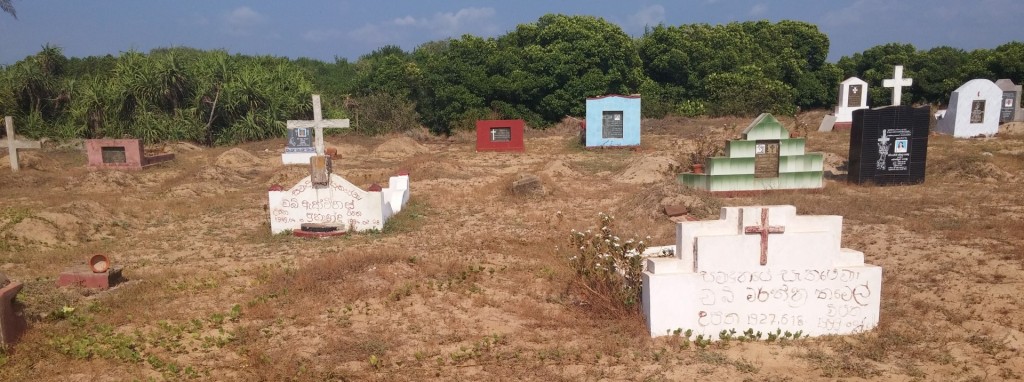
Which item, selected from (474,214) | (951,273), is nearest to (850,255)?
(951,273)

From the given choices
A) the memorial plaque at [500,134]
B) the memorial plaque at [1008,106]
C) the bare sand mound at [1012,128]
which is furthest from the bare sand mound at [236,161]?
the memorial plaque at [1008,106]

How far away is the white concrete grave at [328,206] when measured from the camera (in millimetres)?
10789

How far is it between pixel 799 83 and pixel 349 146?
24772 millimetres

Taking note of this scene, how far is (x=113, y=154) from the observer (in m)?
19.5

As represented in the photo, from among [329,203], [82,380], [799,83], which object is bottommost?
[82,380]

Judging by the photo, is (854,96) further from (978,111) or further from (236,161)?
(236,161)

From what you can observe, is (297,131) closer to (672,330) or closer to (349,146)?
(349,146)

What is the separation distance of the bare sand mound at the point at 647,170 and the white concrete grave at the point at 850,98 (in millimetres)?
13862

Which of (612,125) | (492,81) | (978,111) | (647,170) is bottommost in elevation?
(647,170)

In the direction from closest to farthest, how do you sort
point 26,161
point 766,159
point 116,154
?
point 766,159
point 116,154
point 26,161

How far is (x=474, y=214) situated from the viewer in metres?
12.2

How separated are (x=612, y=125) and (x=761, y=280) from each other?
18580 mm

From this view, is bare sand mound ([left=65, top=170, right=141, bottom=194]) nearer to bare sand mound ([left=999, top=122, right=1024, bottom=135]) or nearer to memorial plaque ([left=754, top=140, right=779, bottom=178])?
memorial plaque ([left=754, top=140, right=779, bottom=178])

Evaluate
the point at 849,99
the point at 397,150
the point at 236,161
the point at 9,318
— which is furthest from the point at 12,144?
the point at 849,99
